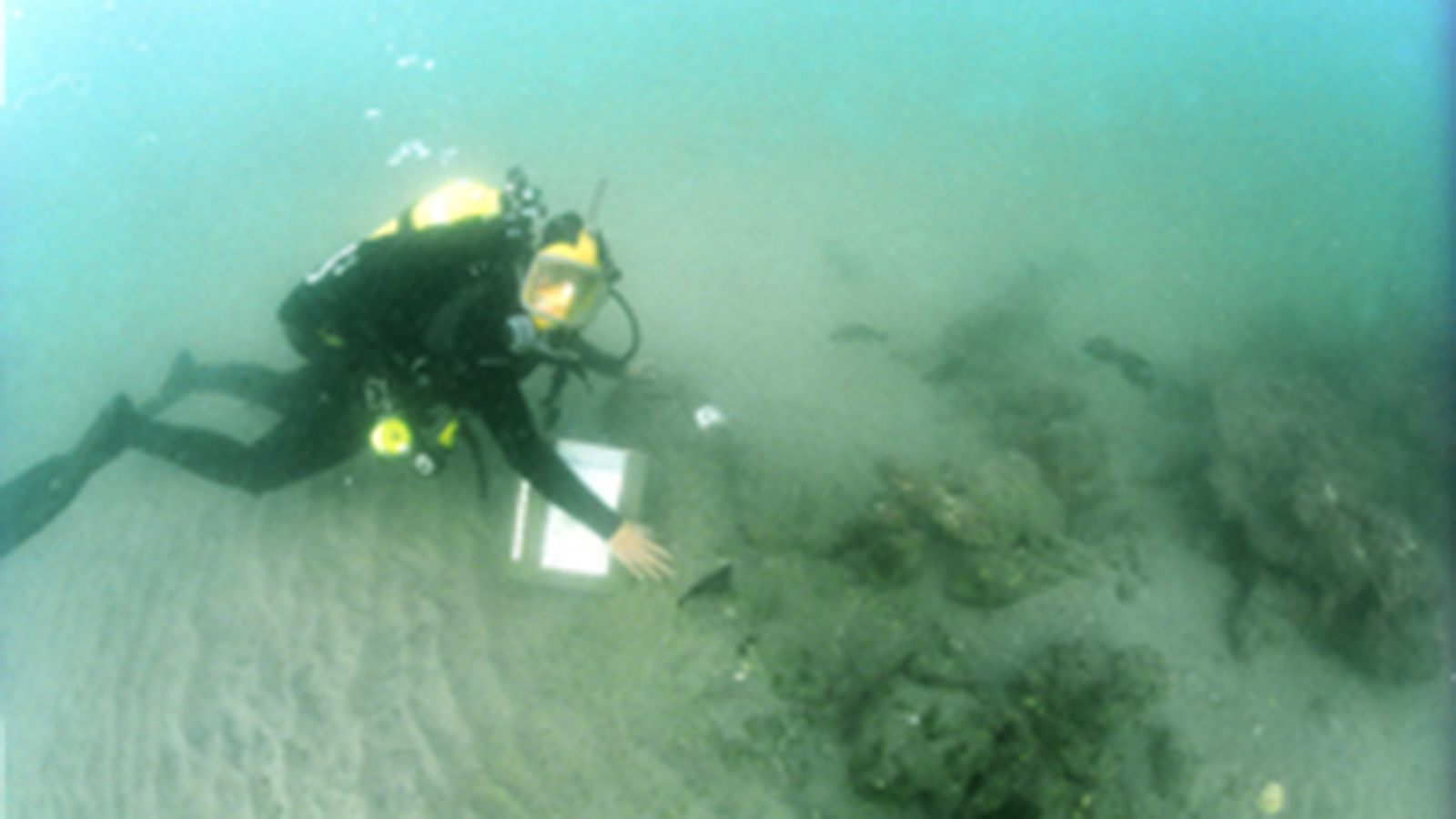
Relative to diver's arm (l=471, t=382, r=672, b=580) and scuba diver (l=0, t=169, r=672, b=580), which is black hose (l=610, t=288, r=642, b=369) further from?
diver's arm (l=471, t=382, r=672, b=580)

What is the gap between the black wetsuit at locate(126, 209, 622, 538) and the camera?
3455 millimetres

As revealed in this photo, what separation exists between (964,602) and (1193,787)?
5.95 feet

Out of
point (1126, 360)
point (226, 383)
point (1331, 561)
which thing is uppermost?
point (226, 383)

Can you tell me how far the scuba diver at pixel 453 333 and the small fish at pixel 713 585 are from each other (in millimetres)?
211

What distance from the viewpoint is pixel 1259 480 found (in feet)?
19.3

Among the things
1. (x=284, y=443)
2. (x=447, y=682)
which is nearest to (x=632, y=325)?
(x=284, y=443)

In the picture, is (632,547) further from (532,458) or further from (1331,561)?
(1331,561)

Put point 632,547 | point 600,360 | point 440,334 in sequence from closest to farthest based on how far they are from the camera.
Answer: point 440,334 → point 632,547 → point 600,360

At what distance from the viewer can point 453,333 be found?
3.37 m

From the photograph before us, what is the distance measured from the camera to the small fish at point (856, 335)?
7.55 m

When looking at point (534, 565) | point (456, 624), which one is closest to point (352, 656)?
point (456, 624)

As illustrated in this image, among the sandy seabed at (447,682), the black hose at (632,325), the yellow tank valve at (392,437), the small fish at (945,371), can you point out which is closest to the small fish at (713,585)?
the sandy seabed at (447,682)

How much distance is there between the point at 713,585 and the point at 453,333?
7.28 ft

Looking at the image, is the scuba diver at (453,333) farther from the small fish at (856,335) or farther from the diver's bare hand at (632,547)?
the small fish at (856,335)
